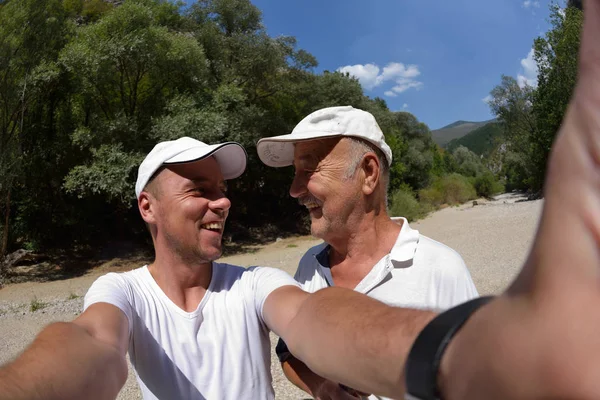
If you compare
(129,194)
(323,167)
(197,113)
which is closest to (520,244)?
(197,113)

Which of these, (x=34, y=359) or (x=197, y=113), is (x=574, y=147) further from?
(x=197, y=113)

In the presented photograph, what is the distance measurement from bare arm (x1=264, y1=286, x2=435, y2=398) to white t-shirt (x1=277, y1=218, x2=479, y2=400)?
21.4 inches

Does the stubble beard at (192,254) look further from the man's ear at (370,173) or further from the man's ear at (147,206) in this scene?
the man's ear at (370,173)

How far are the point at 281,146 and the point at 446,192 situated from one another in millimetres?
31866

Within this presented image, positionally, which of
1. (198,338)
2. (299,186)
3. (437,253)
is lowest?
(198,338)

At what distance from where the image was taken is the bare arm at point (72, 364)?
91 cm

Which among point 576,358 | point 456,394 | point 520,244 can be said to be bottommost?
point 520,244

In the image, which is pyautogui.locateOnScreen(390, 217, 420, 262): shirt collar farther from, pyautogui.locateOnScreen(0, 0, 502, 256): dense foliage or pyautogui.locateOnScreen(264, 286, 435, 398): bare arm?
pyautogui.locateOnScreen(0, 0, 502, 256): dense foliage

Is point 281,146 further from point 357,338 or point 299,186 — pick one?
point 357,338

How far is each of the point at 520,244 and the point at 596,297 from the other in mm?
14421

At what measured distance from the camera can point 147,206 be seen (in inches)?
81.7

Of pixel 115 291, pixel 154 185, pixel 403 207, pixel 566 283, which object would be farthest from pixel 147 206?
pixel 403 207

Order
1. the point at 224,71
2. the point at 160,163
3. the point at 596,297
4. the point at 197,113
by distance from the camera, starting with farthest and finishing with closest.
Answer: the point at 224,71
the point at 197,113
the point at 160,163
the point at 596,297

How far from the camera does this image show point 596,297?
15.0 inches
